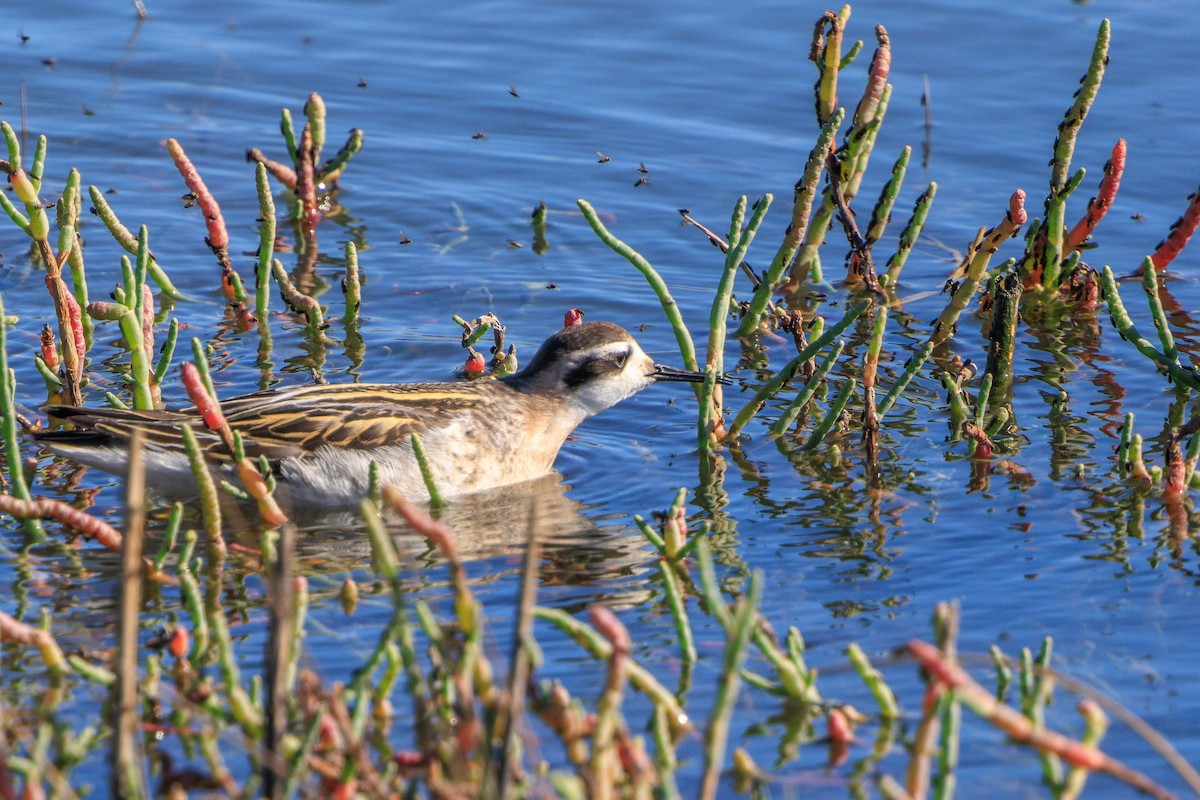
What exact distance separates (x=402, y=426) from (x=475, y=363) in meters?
1.61

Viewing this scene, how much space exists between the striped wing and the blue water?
0.49 m

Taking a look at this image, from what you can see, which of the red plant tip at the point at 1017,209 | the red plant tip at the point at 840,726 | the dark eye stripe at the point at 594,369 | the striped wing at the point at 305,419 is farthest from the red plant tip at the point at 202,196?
the red plant tip at the point at 840,726

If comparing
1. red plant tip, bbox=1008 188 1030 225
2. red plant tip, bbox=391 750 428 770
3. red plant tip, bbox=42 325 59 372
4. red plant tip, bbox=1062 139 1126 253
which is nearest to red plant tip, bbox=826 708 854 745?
red plant tip, bbox=391 750 428 770

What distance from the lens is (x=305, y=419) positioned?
30.0 feet

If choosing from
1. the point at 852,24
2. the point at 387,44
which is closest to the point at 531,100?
the point at 387,44

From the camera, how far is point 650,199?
541 inches

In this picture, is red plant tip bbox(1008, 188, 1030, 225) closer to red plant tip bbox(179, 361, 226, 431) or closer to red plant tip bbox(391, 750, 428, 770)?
red plant tip bbox(179, 361, 226, 431)

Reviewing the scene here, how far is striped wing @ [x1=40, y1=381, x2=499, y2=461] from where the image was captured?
8.77m

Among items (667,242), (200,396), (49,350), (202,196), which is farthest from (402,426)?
(667,242)

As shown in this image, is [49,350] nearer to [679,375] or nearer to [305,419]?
[305,419]

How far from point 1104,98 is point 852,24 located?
8.15ft

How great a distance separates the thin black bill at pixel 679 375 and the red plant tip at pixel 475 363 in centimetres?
138

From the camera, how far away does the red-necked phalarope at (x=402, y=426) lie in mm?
8773

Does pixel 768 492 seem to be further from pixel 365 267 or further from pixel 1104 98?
pixel 1104 98
